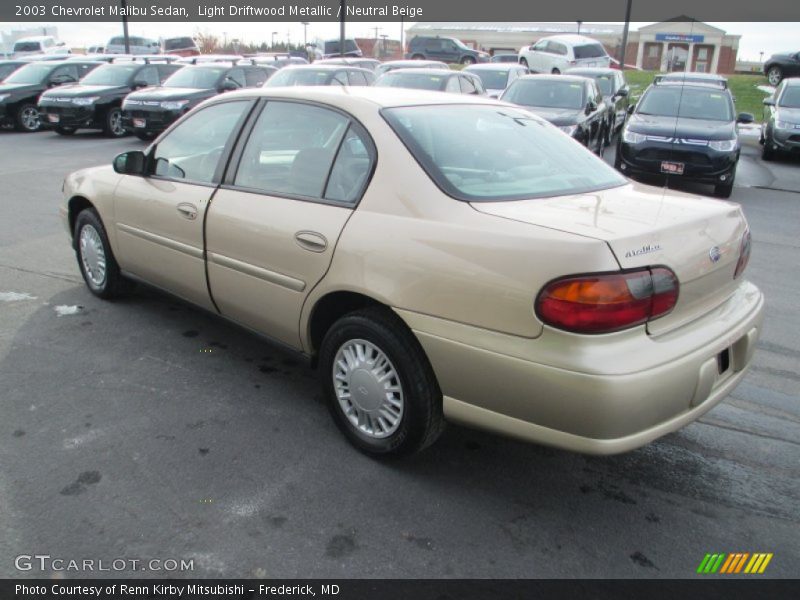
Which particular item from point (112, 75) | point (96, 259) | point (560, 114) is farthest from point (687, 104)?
point (112, 75)

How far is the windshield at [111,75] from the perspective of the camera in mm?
16562

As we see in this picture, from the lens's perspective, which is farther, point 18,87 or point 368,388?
point 18,87

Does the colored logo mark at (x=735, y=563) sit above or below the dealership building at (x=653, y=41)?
below

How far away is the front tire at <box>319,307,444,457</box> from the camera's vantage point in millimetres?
2900

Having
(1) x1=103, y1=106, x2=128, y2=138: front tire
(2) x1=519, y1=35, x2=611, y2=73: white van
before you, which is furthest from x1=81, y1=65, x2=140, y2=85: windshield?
(2) x1=519, y1=35, x2=611, y2=73: white van

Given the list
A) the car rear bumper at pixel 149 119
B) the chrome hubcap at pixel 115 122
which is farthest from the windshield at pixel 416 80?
the chrome hubcap at pixel 115 122

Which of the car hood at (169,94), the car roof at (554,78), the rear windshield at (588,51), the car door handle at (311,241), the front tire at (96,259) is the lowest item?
the front tire at (96,259)

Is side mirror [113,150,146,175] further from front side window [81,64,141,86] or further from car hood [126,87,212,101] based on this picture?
front side window [81,64,141,86]

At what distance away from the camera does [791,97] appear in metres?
13.7

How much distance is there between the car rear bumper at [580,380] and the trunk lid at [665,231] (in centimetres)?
14

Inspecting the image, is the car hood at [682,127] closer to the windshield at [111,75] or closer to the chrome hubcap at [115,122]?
the chrome hubcap at [115,122]

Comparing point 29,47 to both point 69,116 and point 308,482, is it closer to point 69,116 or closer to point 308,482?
point 69,116

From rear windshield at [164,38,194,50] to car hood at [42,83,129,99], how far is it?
75.6ft

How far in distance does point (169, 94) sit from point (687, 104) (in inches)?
389
